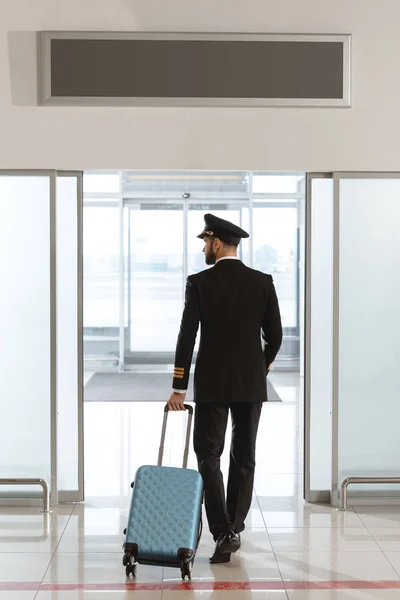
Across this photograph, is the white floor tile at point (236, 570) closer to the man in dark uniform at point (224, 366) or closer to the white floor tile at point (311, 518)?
the man in dark uniform at point (224, 366)

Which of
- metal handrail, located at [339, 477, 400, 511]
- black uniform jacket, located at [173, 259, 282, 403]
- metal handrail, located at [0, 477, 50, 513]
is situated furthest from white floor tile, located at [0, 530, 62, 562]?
metal handrail, located at [339, 477, 400, 511]

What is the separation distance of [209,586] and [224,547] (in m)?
Answer: 0.34

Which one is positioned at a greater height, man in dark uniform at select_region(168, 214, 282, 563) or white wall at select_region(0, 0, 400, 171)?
white wall at select_region(0, 0, 400, 171)

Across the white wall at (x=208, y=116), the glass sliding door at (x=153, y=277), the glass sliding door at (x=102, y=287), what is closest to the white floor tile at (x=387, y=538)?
the white wall at (x=208, y=116)

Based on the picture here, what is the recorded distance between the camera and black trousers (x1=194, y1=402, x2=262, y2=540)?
4.32 metres

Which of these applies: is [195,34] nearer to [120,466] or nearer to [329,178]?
[329,178]

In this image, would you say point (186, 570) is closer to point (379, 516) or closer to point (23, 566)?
point (23, 566)

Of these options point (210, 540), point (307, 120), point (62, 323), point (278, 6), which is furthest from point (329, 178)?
point (210, 540)

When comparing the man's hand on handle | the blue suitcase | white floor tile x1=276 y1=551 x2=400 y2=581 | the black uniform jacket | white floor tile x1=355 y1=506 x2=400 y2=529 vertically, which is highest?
the black uniform jacket

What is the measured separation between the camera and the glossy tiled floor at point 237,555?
13.0 ft

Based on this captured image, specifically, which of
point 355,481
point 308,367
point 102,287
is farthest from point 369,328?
point 102,287

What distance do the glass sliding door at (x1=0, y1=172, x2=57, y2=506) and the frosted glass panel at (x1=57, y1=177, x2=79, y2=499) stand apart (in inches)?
4.1

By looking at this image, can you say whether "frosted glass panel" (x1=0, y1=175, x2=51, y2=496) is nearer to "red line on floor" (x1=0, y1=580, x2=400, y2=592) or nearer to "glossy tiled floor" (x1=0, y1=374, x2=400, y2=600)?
"glossy tiled floor" (x1=0, y1=374, x2=400, y2=600)

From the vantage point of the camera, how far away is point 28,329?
550cm
